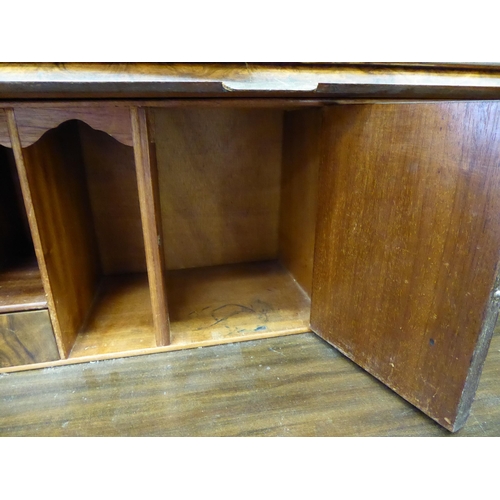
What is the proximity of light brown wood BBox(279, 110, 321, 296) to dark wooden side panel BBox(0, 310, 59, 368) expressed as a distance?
796 mm

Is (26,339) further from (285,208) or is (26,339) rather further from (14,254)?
(285,208)

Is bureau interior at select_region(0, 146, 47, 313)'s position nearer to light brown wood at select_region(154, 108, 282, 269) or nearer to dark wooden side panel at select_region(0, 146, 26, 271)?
dark wooden side panel at select_region(0, 146, 26, 271)

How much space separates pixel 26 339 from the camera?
0.88 meters

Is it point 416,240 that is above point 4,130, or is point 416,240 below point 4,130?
below

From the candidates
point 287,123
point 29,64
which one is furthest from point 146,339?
point 287,123

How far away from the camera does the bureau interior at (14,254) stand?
0.87 metres

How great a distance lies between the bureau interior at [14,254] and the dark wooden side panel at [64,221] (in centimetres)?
8

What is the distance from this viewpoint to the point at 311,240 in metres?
1.17

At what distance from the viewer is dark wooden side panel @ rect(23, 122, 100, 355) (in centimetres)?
83

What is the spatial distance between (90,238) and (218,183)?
0.52m

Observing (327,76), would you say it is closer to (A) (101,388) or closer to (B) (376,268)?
(B) (376,268)

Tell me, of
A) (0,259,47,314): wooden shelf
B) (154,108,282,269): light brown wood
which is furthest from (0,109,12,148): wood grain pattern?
(154,108,282,269): light brown wood

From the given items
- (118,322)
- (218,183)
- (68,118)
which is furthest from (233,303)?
(68,118)

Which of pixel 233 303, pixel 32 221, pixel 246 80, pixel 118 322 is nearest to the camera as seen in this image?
pixel 246 80
